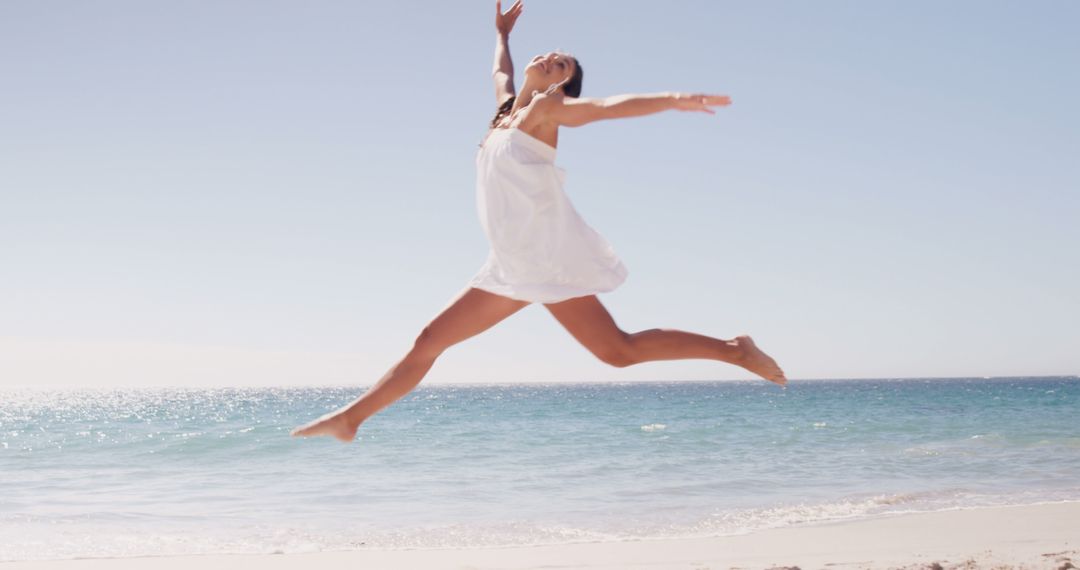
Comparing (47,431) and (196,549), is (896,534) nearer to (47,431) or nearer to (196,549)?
(196,549)

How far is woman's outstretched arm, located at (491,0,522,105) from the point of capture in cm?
422

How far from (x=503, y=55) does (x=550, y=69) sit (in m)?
0.74

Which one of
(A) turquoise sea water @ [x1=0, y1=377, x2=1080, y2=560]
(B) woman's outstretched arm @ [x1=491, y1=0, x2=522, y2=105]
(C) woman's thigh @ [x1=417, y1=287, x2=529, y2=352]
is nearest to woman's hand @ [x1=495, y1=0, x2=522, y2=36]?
(B) woman's outstretched arm @ [x1=491, y1=0, x2=522, y2=105]

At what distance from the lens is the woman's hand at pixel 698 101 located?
305 centimetres

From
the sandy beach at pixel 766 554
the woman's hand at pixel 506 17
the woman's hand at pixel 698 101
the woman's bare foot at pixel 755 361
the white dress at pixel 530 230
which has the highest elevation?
the woman's hand at pixel 506 17

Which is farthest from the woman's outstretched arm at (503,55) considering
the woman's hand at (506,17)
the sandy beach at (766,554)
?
the sandy beach at (766,554)

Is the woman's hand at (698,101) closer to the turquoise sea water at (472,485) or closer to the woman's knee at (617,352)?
the woman's knee at (617,352)

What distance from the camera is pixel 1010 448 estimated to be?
19594 mm

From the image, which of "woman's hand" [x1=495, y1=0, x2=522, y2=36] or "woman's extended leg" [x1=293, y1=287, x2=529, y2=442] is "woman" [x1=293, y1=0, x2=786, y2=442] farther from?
"woman's hand" [x1=495, y1=0, x2=522, y2=36]

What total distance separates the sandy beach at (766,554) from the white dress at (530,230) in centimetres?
450

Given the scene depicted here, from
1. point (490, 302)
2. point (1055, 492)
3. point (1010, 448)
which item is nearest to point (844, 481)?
point (1055, 492)

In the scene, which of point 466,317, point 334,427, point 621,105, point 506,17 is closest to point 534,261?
point 466,317

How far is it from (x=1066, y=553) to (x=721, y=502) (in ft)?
16.1

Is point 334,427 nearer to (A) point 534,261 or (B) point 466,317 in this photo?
(B) point 466,317
